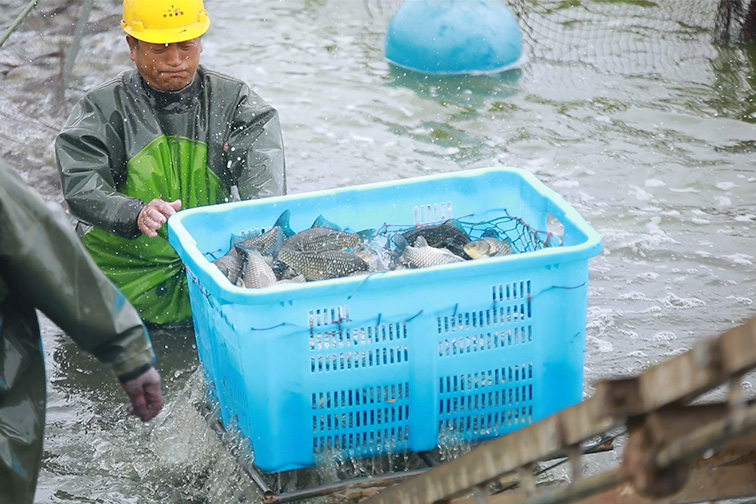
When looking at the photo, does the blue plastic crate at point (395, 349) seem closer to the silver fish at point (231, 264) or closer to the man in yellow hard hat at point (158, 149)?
the silver fish at point (231, 264)

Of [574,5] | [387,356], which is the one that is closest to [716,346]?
[387,356]

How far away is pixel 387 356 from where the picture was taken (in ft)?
10.3

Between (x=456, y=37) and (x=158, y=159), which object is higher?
(x=158, y=159)

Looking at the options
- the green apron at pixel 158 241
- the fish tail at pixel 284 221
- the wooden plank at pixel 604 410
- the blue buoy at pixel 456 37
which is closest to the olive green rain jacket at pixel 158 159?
the green apron at pixel 158 241

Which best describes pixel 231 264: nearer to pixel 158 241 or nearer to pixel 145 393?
pixel 145 393

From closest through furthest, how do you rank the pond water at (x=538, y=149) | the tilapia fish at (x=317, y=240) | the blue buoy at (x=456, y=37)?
the tilapia fish at (x=317, y=240), the pond water at (x=538, y=149), the blue buoy at (x=456, y=37)

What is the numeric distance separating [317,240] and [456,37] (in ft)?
16.8

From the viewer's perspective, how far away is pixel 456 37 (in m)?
8.26

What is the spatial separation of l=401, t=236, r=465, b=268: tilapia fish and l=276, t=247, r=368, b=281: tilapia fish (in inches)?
6.3

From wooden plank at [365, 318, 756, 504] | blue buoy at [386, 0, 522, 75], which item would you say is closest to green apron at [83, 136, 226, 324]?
wooden plank at [365, 318, 756, 504]

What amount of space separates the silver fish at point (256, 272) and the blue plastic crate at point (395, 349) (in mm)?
173

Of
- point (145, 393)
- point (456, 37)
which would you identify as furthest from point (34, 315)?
point (456, 37)

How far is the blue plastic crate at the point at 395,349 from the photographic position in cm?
303

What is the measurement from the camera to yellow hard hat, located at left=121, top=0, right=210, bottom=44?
4.23 meters
